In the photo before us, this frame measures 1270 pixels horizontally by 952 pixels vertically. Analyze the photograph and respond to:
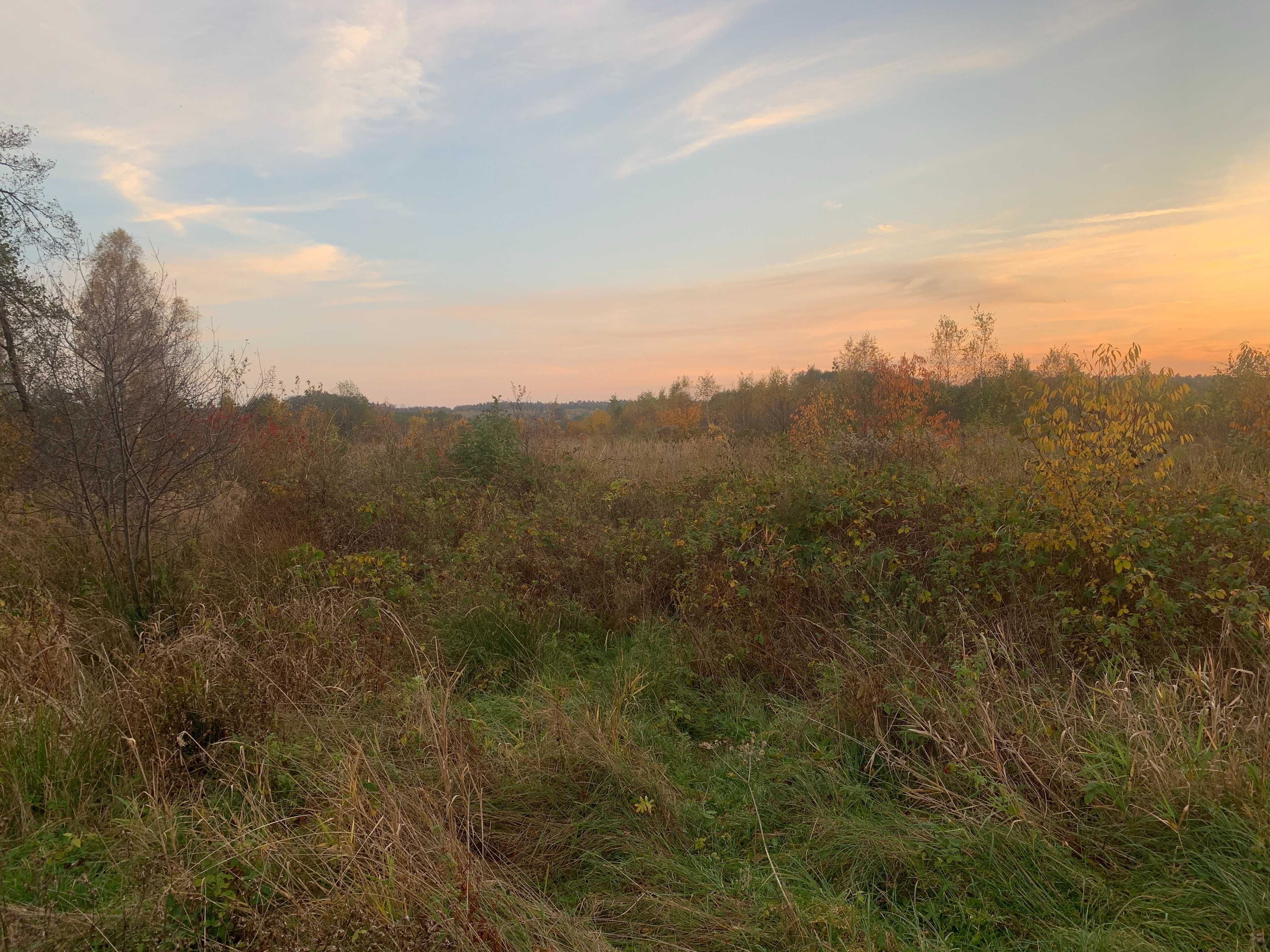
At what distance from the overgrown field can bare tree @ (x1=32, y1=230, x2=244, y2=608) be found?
537 mm

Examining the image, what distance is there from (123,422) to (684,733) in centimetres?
510

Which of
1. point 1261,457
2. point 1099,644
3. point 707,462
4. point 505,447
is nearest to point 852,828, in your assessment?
point 1099,644

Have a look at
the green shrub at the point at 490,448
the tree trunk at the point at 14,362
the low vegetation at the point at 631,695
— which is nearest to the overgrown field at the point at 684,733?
the low vegetation at the point at 631,695

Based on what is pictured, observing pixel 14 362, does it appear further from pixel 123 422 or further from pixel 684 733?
pixel 684 733

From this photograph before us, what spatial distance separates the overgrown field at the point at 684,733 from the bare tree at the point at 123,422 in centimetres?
54

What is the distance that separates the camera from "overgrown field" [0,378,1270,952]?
2.38 m

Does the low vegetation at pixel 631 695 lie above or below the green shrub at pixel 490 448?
below

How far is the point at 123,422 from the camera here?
5496mm

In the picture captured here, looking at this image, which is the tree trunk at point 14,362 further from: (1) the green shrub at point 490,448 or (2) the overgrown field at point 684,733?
(1) the green shrub at point 490,448

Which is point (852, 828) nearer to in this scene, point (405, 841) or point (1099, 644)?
point (405, 841)

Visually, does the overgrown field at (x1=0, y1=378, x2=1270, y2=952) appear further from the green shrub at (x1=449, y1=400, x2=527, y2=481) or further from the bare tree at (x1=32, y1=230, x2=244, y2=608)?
the green shrub at (x1=449, y1=400, x2=527, y2=481)

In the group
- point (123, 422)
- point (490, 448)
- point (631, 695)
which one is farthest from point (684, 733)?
point (490, 448)

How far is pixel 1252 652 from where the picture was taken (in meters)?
3.91

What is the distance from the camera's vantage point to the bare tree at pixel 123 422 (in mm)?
5398
